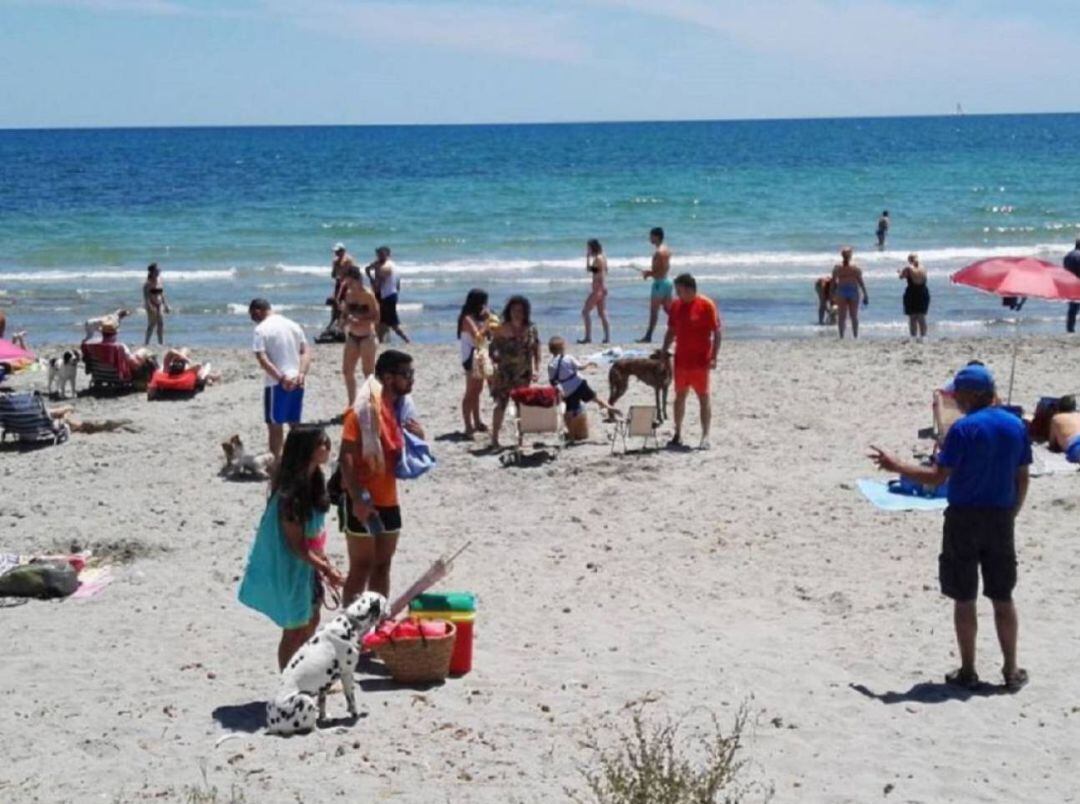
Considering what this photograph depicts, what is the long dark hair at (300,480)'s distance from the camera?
21.5 ft

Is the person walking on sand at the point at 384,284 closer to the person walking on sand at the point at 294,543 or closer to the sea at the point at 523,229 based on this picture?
the sea at the point at 523,229

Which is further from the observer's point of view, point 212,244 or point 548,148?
point 548,148

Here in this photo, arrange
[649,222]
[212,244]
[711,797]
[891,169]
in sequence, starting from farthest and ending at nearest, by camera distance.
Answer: [891,169]
[649,222]
[212,244]
[711,797]

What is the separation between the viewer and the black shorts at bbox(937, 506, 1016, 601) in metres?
6.89

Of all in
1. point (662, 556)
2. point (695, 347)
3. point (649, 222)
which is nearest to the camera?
point (662, 556)

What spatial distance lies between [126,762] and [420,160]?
7653cm

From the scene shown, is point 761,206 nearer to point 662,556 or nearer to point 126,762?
point 662,556

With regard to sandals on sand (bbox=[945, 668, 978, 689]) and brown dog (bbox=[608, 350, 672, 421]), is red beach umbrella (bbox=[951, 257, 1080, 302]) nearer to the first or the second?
brown dog (bbox=[608, 350, 672, 421])

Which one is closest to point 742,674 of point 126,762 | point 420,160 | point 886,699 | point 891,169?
point 886,699

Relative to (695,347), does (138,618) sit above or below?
below

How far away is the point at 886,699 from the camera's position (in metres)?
7.06

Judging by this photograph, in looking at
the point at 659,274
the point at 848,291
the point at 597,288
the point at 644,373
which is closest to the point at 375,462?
the point at 644,373

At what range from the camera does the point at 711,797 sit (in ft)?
15.9

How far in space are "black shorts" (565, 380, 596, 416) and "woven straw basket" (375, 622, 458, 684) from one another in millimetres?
5125
